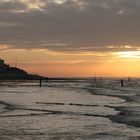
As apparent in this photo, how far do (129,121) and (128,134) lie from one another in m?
6.25

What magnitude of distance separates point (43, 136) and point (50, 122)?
19.2ft

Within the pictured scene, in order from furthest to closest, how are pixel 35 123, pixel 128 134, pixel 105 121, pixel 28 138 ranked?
pixel 105 121
pixel 35 123
pixel 128 134
pixel 28 138

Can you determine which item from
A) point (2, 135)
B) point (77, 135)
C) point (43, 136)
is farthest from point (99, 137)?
point (2, 135)

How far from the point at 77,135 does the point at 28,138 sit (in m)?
2.64

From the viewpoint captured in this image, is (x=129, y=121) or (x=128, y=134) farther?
(x=129, y=121)

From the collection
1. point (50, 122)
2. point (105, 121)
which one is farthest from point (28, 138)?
point (105, 121)

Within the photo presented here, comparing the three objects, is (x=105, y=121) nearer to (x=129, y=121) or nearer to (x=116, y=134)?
(x=129, y=121)

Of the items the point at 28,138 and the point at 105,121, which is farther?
the point at 105,121

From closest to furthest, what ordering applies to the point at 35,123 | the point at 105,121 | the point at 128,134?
the point at 128,134 < the point at 35,123 < the point at 105,121

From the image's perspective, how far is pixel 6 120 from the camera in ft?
90.9

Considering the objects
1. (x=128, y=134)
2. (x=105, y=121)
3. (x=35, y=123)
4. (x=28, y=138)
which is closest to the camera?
(x=28, y=138)

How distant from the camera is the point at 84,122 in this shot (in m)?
27.3

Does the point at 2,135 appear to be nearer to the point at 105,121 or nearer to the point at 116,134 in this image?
the point at 116,134

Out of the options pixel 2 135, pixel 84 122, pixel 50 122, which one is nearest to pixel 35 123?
pixel 50 122
